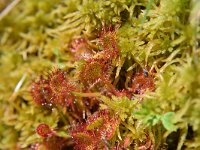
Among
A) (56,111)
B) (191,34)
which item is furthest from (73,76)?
(191,34)

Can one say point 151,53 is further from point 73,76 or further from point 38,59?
point 38,59

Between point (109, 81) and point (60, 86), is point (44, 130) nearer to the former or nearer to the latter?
point (60, 86)

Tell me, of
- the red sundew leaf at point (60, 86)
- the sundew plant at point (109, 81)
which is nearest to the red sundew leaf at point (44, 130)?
the sundew plant at point (109, 81)

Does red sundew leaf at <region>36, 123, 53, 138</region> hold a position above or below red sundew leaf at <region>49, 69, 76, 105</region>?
below

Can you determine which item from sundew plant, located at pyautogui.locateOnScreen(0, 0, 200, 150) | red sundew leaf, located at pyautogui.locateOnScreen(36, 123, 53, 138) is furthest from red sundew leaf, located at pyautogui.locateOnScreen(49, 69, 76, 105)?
red sundew leaf, located at pyautogui.locateOnScreen(36, 123, 53, 138)

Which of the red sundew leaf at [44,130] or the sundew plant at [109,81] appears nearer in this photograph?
the sundew plant at [109,81]

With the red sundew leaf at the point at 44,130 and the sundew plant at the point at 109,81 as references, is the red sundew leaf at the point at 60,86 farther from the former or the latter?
the red sundew leaf at the point at 44,130

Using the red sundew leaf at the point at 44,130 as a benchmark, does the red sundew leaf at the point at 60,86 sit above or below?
above

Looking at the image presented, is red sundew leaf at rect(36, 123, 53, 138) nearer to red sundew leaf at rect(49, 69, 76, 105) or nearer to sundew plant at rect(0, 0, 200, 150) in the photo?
sundew plant at rect(0, 0, 200, 150)
